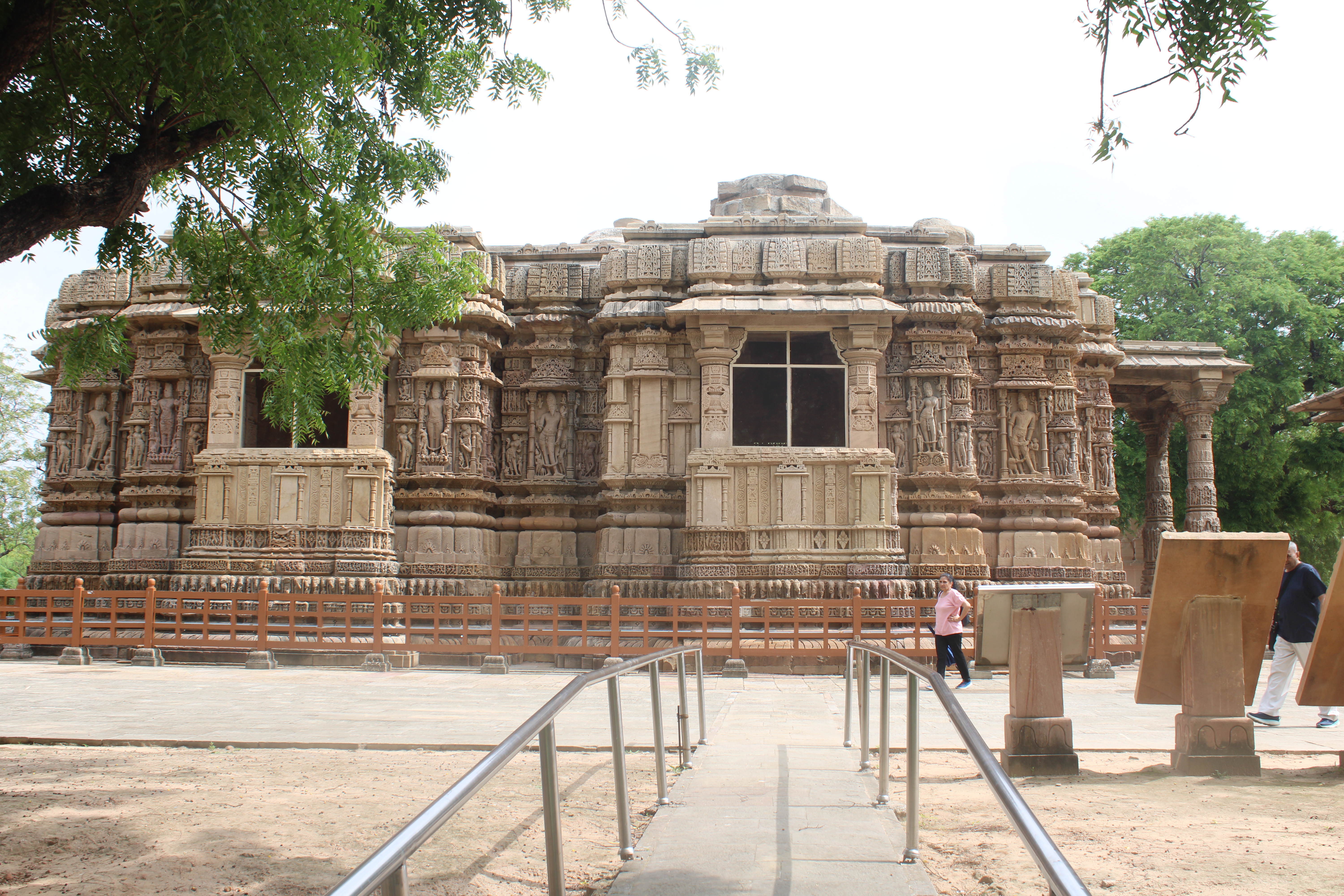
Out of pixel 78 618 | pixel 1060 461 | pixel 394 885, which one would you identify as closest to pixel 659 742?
pixel 394 885

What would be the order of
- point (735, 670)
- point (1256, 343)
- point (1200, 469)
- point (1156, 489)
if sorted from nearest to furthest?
point (735, 670)
point (1200, 469)
point (1156, 489)
point (1256, 343)

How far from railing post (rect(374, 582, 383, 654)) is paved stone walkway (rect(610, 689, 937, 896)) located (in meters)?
7.40

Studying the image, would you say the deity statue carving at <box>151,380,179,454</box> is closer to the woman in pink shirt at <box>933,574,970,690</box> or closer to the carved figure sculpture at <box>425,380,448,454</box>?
the carved figure sculpture at <box>425,380,448,454</box>

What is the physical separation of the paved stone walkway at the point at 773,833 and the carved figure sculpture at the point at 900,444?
9.10 meters

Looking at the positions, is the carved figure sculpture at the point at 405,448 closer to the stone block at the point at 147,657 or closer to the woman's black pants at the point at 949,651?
the stone block at the point at 147,657

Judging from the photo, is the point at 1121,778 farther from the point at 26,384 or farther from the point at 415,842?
the point at 26,384

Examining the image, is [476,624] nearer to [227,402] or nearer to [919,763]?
[227,402]

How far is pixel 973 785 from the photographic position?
6480mm

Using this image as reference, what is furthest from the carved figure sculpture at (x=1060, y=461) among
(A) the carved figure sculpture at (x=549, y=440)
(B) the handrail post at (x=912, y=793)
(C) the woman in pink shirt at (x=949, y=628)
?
(B) the handrail post at (x=912, y=793)

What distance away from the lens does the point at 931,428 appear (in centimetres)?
1616

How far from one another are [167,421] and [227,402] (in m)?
1.71

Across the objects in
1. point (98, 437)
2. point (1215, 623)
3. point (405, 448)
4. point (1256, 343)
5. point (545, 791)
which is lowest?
point (545, 791)

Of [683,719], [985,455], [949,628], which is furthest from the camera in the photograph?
[985,455]

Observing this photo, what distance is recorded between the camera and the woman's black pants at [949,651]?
11867mm
